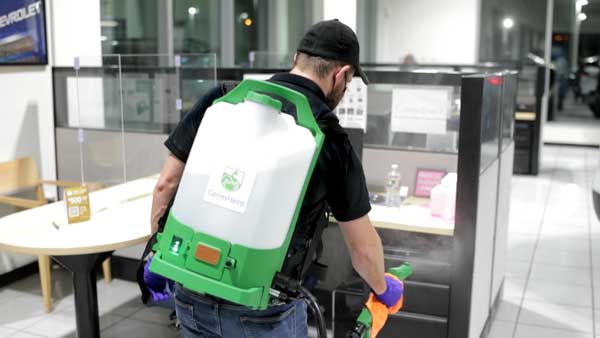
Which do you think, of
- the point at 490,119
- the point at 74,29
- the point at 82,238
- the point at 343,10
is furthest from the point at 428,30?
the point at 82,238

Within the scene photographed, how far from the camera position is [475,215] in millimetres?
2590

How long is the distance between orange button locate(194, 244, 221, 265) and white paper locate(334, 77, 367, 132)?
6.50 ft

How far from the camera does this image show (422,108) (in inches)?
125

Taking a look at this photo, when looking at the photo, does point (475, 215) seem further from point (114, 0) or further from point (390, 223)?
point (114, 0)

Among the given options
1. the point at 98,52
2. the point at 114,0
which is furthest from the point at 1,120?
the point at 114,0

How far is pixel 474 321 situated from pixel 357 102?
1.24 meters

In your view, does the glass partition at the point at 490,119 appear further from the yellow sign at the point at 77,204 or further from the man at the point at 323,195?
the yellow sign at the point at 77,204

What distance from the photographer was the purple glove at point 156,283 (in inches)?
71.1

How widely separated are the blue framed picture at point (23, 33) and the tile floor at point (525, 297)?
1.41 meters

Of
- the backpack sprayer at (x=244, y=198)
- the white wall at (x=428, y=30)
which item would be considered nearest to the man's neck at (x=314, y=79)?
the backpack sprayer at (x=244, y=198)

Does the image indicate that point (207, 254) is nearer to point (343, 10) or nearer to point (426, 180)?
point (426, 180)

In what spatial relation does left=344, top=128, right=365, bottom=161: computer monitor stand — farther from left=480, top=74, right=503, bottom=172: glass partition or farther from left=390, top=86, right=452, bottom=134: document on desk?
left=480, top=74, right=503, bottom=172: glass partition

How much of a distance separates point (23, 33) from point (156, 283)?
2802 millimetres

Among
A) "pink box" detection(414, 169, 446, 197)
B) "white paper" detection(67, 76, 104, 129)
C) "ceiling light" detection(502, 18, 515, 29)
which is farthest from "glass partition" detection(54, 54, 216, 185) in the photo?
"ceiling light" detection(502, 18, 515, 29)
